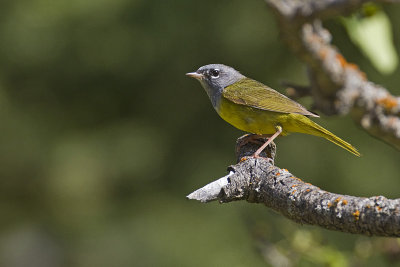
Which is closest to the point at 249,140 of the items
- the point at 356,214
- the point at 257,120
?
the point at 257,120

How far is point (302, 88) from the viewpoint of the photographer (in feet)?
12.2

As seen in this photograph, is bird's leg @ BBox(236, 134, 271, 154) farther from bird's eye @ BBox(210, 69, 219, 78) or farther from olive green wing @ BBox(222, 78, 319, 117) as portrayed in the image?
bird's eye @ BBox(210, 69, 219, 78)

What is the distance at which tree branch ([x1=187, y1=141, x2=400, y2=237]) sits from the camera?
2080 millimetres

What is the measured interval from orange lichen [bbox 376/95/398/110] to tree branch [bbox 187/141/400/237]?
0.97 m

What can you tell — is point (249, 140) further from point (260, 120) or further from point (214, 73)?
point (214, 73)

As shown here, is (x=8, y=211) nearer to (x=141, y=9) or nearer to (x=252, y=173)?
(x=141, y=9)

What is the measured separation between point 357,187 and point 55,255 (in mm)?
4663

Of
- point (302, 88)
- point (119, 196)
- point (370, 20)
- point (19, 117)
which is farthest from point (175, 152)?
point (370, 20)

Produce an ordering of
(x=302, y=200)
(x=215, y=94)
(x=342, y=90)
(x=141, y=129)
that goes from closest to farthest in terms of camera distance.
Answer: (x=302, y=200) → (x=342, y=90) → (x=215, y=94) → (x=141, y=129)

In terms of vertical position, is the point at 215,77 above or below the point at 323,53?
below

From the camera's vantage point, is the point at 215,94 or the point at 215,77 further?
the point at 215,77

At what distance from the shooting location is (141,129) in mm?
8422

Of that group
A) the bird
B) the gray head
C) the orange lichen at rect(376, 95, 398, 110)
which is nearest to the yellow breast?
the bird

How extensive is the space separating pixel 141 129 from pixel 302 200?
20.0 feet
